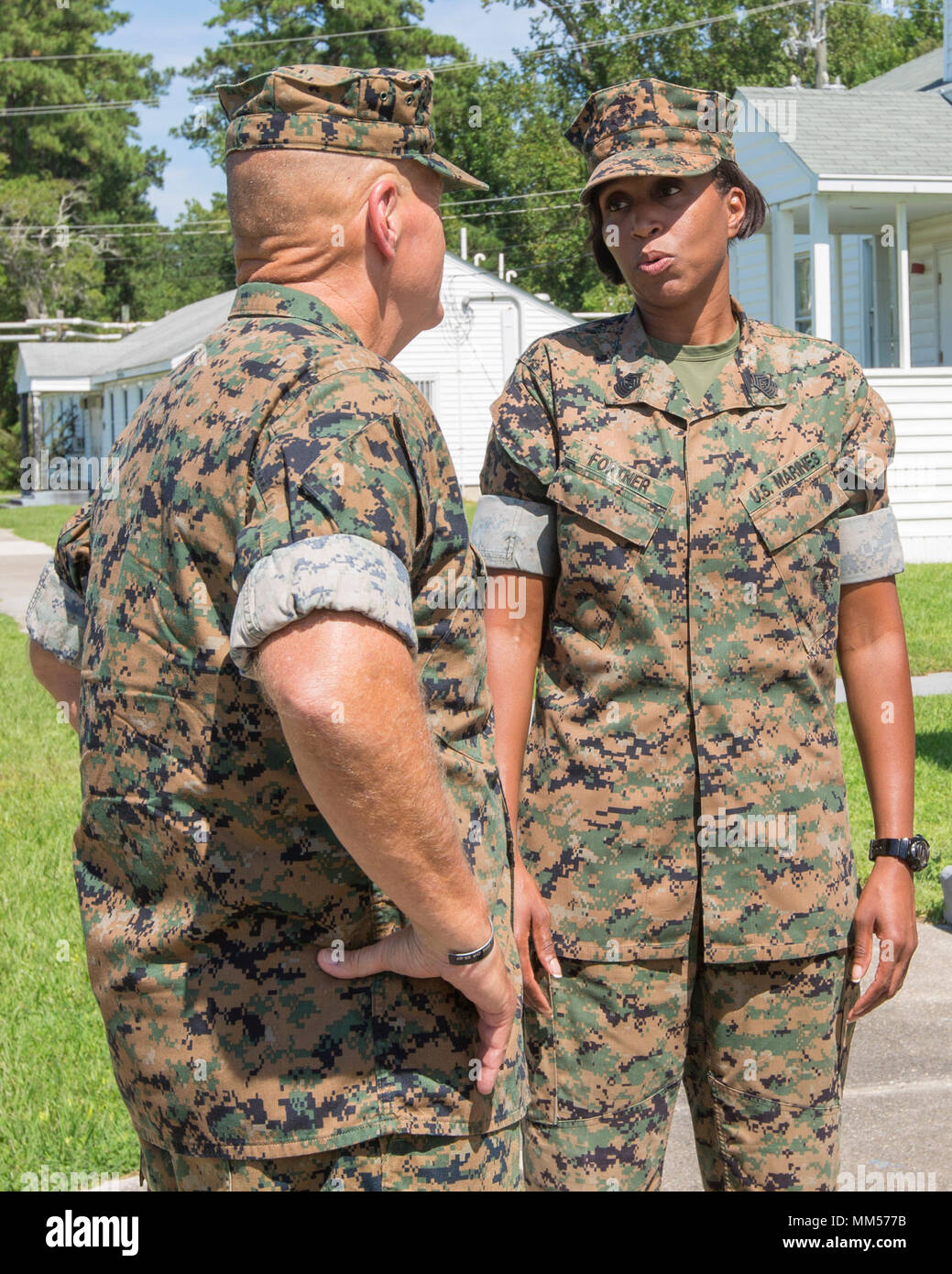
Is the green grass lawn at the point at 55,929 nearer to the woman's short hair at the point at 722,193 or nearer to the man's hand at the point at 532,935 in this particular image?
the man's hand at the point at 532,935

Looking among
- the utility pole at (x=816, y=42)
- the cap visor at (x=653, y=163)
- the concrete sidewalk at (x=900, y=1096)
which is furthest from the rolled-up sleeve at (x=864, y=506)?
the utility pole at (x=816, y=42)

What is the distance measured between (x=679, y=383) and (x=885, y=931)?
43.5 inches

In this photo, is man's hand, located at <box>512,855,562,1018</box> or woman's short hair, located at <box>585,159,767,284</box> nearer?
man's hand, located at <box>512,855,562,1018</box>

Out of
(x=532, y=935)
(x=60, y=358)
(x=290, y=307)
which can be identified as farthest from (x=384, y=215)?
(x=60, y=358)

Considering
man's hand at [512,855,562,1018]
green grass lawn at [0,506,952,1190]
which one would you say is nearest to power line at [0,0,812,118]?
green grass lawn at [0,506,952,1190]

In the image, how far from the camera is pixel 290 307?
6.27 ft

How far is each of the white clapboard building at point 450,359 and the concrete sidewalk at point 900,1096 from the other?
21665mm

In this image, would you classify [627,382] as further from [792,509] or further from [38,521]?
[38,521]

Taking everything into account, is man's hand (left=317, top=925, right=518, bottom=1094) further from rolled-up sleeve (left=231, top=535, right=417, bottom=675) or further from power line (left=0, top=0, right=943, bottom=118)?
power line (left=0, top=0, right=943, bottom=118)

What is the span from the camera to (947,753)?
24.4 ft

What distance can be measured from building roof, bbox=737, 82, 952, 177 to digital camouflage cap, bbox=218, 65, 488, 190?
14.1 meters

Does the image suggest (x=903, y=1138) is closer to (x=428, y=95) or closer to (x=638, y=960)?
(x=638, y=960)

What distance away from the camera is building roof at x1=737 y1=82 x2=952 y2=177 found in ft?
50.3

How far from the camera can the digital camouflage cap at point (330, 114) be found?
191 cm
